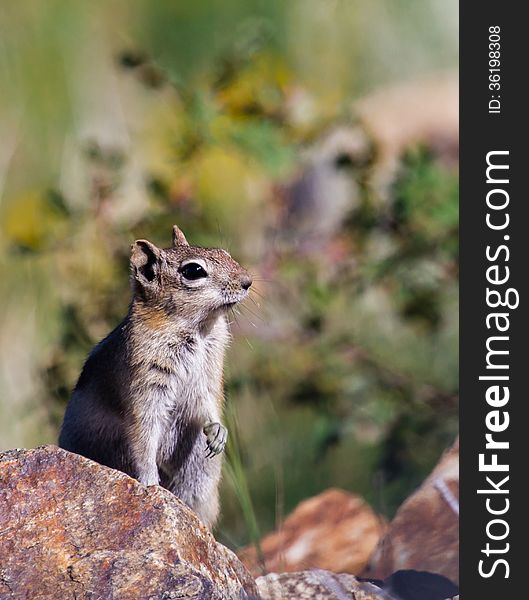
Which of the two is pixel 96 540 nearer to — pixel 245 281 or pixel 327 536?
pixel 245 281

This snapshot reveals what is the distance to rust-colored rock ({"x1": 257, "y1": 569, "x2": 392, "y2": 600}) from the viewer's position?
364cm

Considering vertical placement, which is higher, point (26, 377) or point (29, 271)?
point (29, 271)

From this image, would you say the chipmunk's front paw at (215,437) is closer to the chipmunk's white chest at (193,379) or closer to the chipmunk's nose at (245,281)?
the chipmunk's white chest at (193,379)

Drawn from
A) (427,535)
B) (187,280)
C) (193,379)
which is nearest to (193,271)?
(187,280)

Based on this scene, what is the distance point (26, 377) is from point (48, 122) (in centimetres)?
138

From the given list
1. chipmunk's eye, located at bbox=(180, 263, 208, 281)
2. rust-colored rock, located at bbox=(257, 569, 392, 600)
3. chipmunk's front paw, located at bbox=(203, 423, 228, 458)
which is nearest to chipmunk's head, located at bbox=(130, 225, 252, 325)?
chipmunk's eye, located at bbox=(180, 263, 208, 281)

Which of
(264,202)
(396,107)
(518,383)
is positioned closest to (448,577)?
(518,383)

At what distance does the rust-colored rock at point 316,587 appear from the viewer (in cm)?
364

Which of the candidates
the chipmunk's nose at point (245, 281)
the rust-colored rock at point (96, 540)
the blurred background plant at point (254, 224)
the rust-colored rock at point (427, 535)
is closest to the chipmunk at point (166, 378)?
the chipmunk's nose at point (245, 281)

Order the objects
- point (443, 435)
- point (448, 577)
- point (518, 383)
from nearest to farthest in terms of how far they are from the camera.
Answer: point (448, 577)
point (518, 383)
point (443, 435)

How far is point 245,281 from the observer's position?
12.6ft

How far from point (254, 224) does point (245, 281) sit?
2442 millimetres

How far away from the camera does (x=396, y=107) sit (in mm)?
6863

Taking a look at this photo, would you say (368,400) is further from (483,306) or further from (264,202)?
(483,306)
